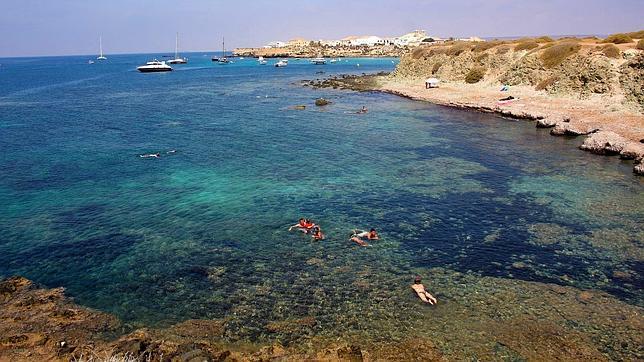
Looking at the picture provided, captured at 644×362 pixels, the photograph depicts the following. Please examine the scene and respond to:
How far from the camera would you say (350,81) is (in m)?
130

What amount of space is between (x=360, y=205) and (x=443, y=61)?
88.1 m

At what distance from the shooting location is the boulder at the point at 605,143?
151 feet

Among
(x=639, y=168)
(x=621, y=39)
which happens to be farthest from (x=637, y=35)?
(x=639, y=168)

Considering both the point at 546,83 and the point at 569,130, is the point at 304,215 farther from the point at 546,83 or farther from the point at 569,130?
the point at 546,83

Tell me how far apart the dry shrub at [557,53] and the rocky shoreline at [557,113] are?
23.5ft

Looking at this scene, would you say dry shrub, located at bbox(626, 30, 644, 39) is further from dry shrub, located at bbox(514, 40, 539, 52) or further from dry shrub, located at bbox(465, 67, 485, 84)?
dry shrub, located at bbox(465, 67, 485, 84)

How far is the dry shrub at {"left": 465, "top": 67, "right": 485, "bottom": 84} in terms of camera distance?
9562cm

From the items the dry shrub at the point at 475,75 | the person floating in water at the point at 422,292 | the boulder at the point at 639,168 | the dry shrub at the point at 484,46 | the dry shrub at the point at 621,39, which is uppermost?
the dry shrub at the point at 484,46

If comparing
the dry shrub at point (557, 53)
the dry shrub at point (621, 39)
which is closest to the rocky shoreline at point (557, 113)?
the dry shrub at point (557, 53)

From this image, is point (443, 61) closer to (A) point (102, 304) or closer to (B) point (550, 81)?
(B) point (550, 81)

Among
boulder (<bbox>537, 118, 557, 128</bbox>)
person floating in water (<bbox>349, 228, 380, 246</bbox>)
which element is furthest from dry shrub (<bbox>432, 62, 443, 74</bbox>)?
person floating in water (<bbox>349, 228, 380, 246</bbox>)

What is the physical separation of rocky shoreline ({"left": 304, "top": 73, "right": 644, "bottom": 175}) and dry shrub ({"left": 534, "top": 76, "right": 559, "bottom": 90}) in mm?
1798

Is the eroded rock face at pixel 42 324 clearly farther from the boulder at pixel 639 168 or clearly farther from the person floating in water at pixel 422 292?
the boulder at pixel 639 168

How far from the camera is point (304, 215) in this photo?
3259cm
